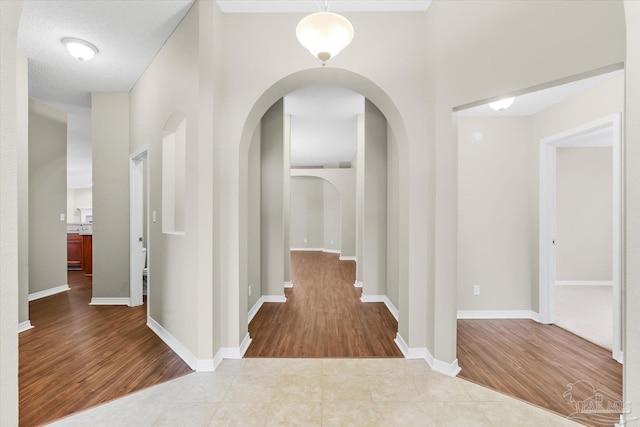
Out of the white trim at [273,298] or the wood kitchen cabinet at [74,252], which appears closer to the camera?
the white trim at [273,298]

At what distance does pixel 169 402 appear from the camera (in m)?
2.05

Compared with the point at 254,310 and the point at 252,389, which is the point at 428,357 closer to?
the point at 252,389

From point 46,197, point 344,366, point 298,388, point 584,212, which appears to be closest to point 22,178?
point 46,197

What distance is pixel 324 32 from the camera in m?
1.67

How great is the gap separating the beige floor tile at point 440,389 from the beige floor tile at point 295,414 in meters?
0.79

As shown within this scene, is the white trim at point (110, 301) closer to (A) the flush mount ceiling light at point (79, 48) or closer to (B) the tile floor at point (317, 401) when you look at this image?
(B) the tile floor at point (317, 401)

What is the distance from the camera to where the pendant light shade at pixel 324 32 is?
65.1 inches

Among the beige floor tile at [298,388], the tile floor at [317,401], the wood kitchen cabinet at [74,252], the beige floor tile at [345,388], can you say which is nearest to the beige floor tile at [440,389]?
the tile floor at [317,401]

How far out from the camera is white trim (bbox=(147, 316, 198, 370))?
2541mm

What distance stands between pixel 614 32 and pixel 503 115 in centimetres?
235

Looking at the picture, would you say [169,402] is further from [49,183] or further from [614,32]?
[49,183]

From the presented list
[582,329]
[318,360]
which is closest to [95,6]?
[318,360]

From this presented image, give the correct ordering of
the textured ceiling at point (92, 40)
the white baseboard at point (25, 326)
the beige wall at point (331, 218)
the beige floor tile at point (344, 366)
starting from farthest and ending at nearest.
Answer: the beige wall at point (331, 218) → the white baseboard at point (25, 326) → the textured ceiling at point (92, 40) → the beige floor tile at point (344, 366)

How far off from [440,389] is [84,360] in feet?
10.2
